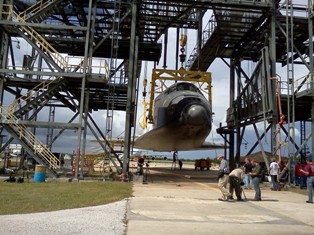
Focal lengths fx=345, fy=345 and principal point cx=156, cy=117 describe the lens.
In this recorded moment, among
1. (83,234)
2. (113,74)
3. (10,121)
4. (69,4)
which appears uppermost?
(69,4)

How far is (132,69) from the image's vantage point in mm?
20016

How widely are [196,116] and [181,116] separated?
1229mm

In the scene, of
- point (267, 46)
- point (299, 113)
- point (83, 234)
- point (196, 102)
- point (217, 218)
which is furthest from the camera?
point (299, 113)

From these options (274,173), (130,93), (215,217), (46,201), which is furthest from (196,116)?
(46,201)

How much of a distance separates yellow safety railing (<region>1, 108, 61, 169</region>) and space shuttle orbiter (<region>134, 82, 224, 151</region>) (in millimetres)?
7114

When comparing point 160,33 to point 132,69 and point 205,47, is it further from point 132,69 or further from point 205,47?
point 132,69

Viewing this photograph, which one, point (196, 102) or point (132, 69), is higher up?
point (132, 69)

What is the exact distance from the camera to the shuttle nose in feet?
61.0

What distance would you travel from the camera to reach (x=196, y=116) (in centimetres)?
1853

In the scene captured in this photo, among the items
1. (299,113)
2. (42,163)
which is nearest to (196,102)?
(42,163)

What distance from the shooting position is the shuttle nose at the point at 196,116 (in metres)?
18.6

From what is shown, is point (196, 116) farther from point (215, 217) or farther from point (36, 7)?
point (36, 7)

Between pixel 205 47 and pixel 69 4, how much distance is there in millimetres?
11485

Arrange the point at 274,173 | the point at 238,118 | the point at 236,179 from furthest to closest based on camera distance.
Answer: the point at 238,118 < the point at 274,173 < the point at 236,179
